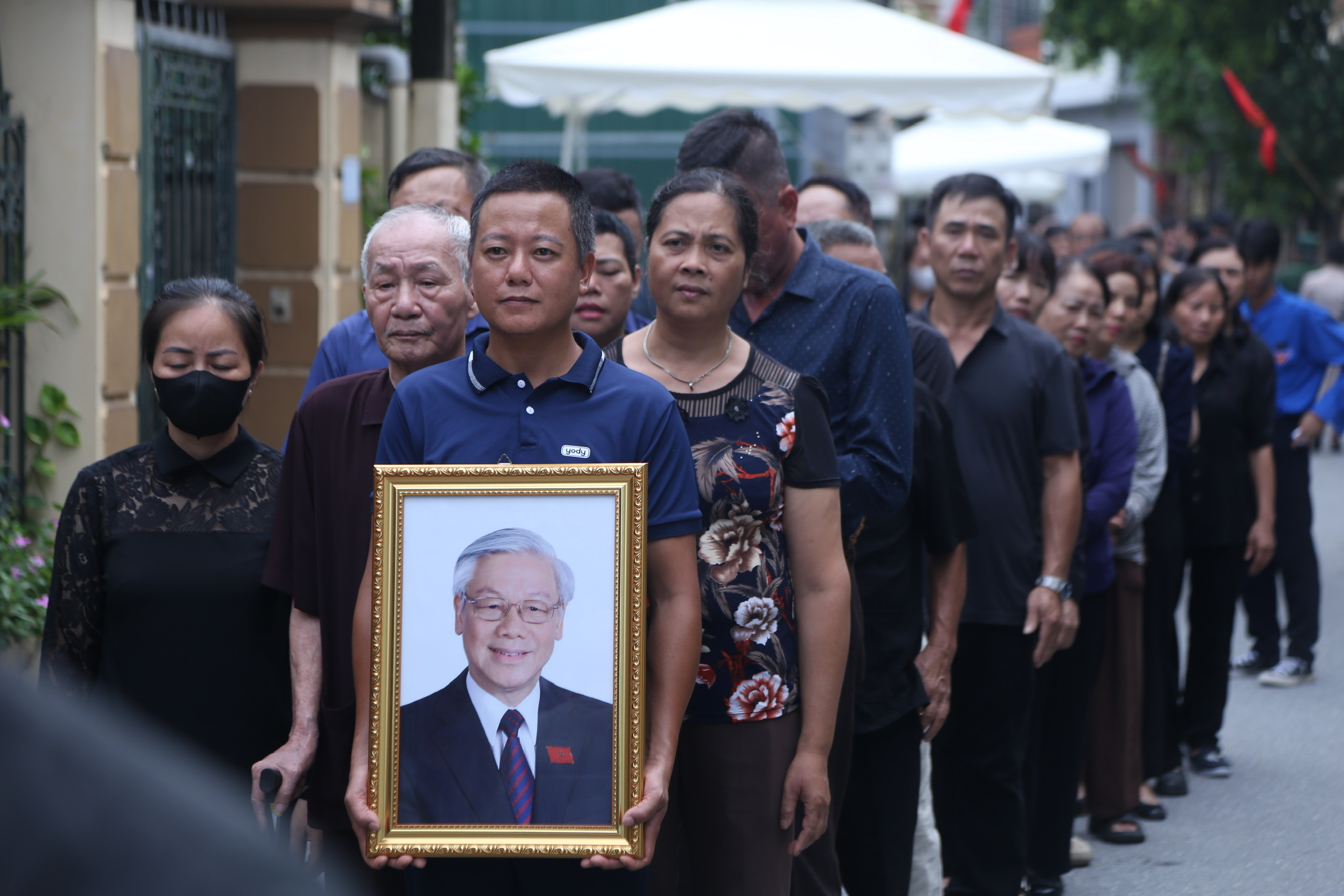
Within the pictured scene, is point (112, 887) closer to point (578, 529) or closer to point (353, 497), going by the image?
point (578, 529)

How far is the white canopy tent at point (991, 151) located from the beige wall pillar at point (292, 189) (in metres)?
7.18

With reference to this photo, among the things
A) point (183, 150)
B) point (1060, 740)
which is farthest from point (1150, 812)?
point (183, 150)

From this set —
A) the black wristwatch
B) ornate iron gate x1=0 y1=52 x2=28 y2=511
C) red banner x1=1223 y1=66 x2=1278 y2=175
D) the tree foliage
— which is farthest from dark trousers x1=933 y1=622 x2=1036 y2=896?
the tree foliage

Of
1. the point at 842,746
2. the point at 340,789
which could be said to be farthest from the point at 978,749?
the point at 340,789

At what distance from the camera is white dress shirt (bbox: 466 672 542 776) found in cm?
263

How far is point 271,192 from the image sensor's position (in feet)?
26.5

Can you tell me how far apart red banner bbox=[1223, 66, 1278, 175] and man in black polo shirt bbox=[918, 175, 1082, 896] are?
20.0m

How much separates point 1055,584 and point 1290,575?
4.12 metres

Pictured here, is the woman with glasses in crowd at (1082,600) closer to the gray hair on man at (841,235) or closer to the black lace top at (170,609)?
the gray hair on man at (841,235)

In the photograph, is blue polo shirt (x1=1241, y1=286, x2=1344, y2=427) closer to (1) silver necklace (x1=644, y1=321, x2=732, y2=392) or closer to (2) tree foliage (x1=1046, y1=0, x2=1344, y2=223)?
(1) silver necklace (x1=644, y1=321, x2=732, y2=392)

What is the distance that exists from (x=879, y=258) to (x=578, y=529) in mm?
2673

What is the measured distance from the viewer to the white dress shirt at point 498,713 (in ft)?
8.62

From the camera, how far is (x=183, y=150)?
24.2 feet

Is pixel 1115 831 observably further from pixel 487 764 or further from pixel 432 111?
pixel 432 111
